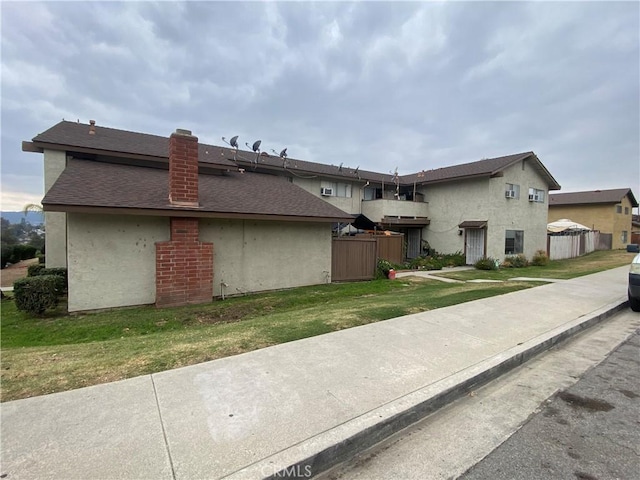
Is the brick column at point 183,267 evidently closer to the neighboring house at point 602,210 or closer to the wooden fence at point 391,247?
the wooden fence at point 391,247

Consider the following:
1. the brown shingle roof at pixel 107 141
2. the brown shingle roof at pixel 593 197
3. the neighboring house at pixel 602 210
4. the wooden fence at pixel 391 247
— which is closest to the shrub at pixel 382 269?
the wooden fence at pixel 391 247

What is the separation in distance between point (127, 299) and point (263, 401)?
7.28 meters

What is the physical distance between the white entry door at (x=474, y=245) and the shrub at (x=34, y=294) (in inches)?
775

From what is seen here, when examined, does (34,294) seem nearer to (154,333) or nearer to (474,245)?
(154,333)

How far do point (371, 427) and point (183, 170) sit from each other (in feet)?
28.3

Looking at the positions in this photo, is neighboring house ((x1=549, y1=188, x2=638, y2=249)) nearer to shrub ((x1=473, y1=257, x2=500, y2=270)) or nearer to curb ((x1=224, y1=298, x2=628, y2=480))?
shrub ((x1=473, y1=257, x2=500, y2=270))

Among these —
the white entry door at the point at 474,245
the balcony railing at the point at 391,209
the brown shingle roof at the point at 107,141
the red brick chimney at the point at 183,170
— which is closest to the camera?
the red brick chimney at the point at 183,170

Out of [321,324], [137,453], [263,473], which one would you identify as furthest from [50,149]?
[263,473]

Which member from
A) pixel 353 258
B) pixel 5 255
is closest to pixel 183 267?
pixel 353 258

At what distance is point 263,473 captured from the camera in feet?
7.89

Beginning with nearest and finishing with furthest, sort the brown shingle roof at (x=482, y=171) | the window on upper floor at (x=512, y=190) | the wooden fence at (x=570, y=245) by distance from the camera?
1. the brown shingle roof at (x=482, y=171)
2. the window on upper floor at (x=512, y=190)
3. the wooden fence at (x=570, y=245)

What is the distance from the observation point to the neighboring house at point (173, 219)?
8609 millimetres

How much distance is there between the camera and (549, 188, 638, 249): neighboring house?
35250 millimetres

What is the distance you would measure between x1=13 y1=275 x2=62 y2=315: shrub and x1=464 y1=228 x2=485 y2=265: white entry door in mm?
19675
